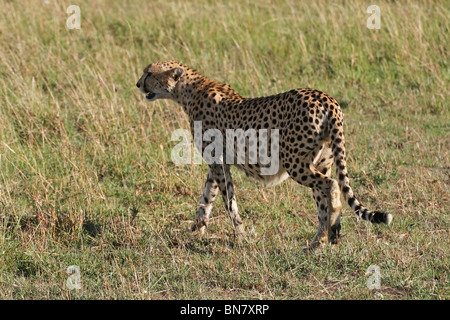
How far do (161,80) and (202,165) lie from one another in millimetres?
872

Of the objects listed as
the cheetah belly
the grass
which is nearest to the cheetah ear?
the grass

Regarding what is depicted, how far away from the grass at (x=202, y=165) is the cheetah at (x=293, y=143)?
0.64 ft

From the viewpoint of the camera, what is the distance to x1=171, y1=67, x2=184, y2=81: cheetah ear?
231 inches

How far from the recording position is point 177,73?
232 inches

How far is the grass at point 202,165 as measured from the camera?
15.4 feet

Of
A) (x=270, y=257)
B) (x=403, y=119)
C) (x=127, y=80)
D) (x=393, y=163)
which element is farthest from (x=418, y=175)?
(x=127, y=80)

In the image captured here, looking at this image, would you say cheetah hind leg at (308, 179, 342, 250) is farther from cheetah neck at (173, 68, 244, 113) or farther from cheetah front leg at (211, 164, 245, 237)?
cheetah neck at (173, 68, 244, 113)

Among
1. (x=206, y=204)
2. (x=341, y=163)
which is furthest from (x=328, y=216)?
(x=206, y=204)

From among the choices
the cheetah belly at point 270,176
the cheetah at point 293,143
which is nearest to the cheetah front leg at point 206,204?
the cheetah at point 293,143

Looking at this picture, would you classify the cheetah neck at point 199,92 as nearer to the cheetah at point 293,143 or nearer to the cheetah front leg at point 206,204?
the cheetah at point 293,143

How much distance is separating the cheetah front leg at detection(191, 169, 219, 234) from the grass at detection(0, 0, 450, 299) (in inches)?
4.1

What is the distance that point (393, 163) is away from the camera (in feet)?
21.4
